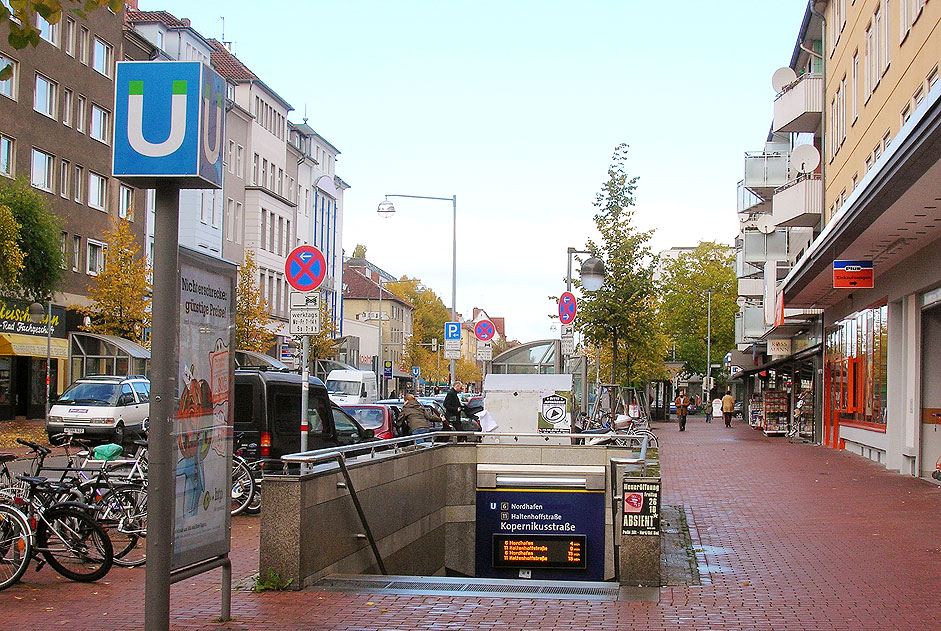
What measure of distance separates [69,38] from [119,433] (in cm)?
2267

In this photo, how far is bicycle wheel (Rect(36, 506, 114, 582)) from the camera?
932 centimetres

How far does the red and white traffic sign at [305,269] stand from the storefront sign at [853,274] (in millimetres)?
11569

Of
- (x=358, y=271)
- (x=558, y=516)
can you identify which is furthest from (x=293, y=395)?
(x=358, y=271)

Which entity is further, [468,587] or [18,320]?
[18,320]

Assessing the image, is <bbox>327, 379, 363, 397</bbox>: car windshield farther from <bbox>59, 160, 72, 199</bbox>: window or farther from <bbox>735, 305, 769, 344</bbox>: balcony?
<bbox>735, 305, 769, 344</bbox>: balcony

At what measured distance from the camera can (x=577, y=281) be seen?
33344 mm

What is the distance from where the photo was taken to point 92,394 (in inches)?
1062

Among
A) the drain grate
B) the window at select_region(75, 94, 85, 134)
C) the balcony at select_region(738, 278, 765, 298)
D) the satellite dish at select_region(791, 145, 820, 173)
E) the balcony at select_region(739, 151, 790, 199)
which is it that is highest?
the window at select_region(75, 94, 85, 134)

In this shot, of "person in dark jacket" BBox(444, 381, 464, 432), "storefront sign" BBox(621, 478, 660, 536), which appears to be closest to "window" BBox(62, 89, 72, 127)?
"person in dark jacket" BBox(444, 381, 464, 432)

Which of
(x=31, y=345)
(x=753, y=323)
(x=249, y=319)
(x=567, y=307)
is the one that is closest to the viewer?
(x=567, y=307)

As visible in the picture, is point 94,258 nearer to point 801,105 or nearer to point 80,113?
point 80,113

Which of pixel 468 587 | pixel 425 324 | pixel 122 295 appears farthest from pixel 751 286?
pixel 425 324

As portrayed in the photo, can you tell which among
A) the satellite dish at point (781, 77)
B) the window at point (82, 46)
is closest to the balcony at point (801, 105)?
the satellite dish at point (781, 77)

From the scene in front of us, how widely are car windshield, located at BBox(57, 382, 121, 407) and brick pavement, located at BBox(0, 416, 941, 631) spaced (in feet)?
42.9
